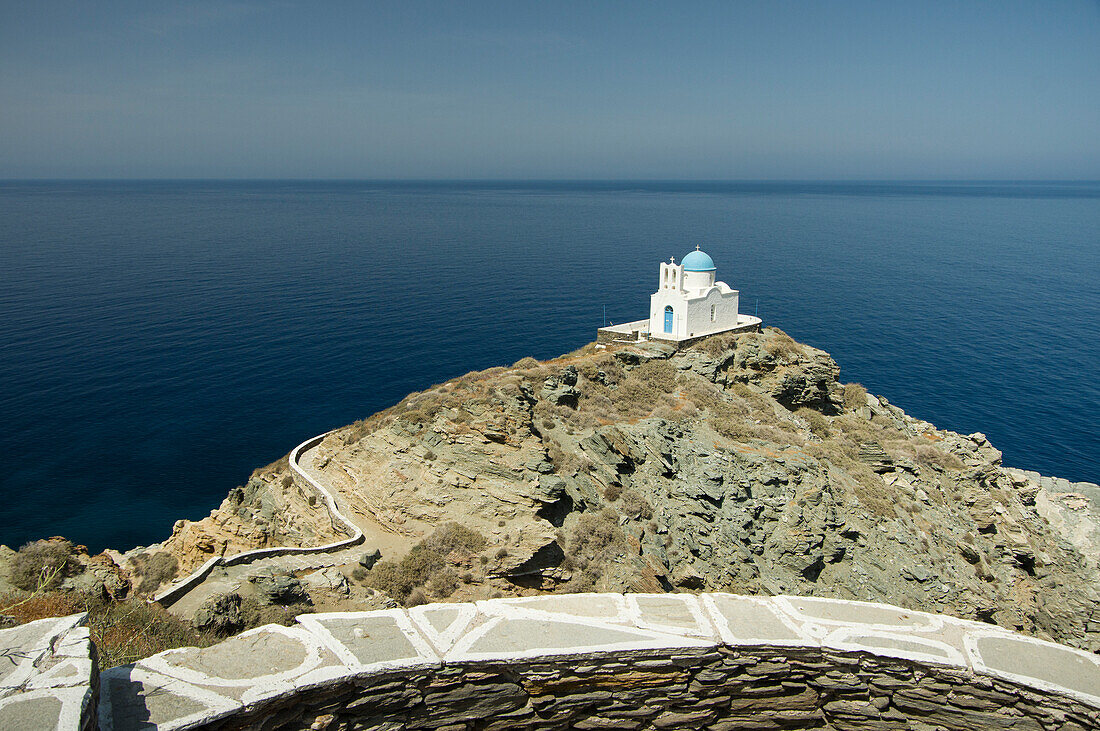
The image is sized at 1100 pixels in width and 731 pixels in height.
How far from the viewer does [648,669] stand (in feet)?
25.7

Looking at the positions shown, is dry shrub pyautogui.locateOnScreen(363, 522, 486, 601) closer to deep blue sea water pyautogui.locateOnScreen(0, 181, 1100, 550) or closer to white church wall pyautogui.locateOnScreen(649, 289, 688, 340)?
deep blue sea water pyautogui.locateOnScreen(0, 181, 1100, 550)

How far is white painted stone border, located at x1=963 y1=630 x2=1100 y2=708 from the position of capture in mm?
7613

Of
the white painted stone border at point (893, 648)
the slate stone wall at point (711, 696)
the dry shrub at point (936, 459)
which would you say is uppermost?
the white painted stone border at point (893, 648)

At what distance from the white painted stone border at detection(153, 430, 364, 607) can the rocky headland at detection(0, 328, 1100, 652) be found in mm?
338

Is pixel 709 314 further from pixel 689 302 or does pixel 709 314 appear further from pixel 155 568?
pixel 155 568

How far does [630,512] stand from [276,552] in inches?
394

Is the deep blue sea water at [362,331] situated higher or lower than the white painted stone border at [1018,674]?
lower

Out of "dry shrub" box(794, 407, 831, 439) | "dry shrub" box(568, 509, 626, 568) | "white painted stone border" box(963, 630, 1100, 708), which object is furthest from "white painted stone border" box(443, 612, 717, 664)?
"dry shrub" box(794, 407, 831, 439)

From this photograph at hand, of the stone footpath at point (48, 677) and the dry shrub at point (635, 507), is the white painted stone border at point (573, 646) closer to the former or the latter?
the stone footpath at point (48, 677)

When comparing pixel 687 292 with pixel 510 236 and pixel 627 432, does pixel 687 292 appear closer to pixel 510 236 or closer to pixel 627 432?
pixel 627 432

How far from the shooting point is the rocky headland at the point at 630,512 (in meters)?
16.9

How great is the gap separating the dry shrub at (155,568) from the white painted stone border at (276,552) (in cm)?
88

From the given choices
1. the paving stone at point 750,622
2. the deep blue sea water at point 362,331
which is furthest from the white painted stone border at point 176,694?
the deep blue sea water at point 362,331

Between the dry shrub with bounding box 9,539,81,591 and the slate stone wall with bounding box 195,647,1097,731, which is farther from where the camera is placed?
the dry shrub with bounding box 9,539,81,591
